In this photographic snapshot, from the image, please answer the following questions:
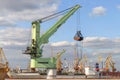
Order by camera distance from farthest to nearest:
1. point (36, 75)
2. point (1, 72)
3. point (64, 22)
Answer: point (64, 22) < point (36, 75) < point (1, 72)

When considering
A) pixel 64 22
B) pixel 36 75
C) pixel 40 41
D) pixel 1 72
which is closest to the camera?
pixel 1 72

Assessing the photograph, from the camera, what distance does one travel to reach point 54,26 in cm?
11812

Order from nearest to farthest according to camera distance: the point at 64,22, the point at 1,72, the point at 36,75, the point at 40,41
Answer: the point at 1,72
the point at 36,75
the point at 40,41
the point at 64,22

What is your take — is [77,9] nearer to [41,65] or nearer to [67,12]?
[67,12]

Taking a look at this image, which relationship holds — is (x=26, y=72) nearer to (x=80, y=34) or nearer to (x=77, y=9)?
(x=80, y=34)

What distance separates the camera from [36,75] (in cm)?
10469

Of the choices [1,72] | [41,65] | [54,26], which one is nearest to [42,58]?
[41,65]

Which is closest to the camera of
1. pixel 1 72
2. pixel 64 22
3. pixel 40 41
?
pixel 1 72

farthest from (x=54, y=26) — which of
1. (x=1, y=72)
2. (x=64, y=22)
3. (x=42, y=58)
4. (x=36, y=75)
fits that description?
(x=1, y=72)

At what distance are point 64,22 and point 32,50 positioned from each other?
1770 centimetres

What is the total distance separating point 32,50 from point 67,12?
22.1 m

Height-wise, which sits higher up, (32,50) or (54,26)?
(54,26)

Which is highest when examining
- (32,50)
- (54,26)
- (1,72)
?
(54,26)

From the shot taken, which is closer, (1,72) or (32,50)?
(1,72)
